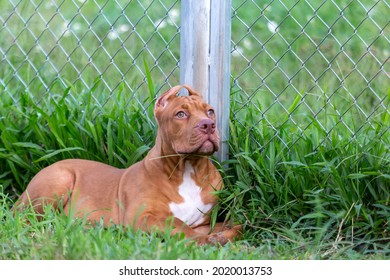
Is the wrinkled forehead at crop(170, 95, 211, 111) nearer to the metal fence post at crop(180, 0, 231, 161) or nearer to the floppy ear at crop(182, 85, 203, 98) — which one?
the floppy ear at crop(182, 85, 203, 98)

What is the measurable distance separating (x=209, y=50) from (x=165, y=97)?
0.39 metres

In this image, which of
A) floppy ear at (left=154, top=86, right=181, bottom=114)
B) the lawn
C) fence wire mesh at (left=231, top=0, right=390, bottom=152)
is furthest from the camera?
fence wire mesh at (left=231, top=0, right=390, bottom=152)

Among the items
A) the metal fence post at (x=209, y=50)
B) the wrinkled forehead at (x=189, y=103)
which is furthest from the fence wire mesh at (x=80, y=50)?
the wrinkled forehead at (x=189, y=103)

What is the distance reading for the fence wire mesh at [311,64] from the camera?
18.6ft

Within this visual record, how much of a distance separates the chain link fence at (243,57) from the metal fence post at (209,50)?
310mm

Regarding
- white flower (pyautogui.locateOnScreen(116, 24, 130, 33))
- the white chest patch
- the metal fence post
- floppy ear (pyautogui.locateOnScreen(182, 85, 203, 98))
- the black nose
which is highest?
white flower (pyautogui.locateOnScreen(116, 24, 130, 33))

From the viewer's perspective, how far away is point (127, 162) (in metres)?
5.34

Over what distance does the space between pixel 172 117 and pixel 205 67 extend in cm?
43

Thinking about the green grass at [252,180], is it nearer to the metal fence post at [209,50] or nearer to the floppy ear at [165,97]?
the metal fence post at [209,50]

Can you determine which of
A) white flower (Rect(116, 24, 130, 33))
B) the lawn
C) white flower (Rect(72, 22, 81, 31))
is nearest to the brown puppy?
the lawn

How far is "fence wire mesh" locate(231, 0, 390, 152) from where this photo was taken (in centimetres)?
568

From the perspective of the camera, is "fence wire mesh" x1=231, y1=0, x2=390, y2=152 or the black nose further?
"fence wire mesh" x1=231, y1=0, x2=390, y2=152

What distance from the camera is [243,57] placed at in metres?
5.70

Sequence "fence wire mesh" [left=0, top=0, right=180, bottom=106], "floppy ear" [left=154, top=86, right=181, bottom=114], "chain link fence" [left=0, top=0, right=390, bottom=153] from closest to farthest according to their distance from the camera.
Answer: "floppy ear" [left=154, top=86, right=181, bottom=114]
"chain link fence" [left=0, top=0, right=390, bottom=153]
"fence wire mesh" [left=0, top=0, right=180, bottom=106]
